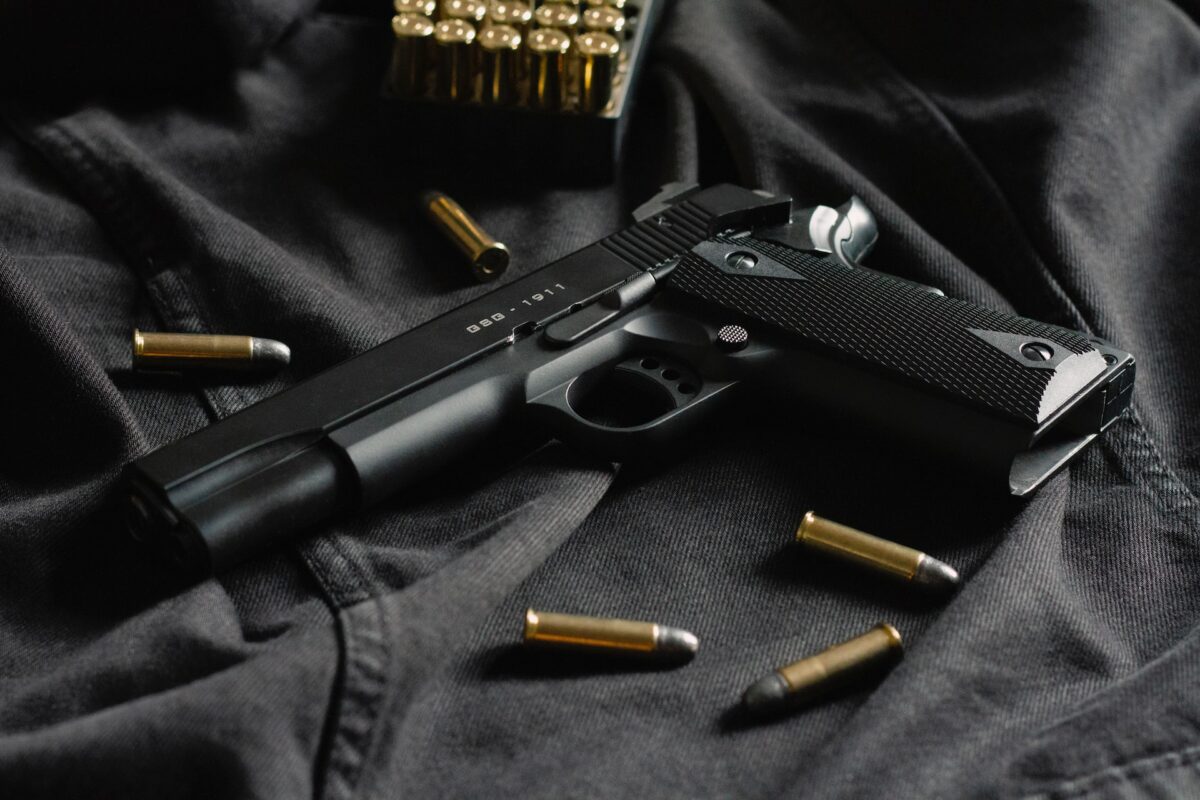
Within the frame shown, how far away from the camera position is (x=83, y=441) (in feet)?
4.60

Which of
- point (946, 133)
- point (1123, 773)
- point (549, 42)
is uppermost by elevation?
point (549, 42)

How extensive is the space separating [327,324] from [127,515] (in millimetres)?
389

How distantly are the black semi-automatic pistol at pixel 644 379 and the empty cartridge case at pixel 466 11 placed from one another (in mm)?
504

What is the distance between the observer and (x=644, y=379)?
4.90 ft

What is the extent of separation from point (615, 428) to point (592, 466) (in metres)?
0.05

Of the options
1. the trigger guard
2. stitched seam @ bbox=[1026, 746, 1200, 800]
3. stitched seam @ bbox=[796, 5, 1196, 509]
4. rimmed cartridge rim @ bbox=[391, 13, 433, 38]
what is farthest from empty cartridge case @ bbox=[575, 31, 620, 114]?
stitched seam @ bbox=[1026, 746, 1200, 800]

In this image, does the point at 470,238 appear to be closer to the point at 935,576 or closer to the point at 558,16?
the point at 558,16

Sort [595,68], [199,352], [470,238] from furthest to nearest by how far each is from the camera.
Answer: [595,68] < [470,238] < [199,352]

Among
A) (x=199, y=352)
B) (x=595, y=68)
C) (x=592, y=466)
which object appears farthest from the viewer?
(x=595, y=68)

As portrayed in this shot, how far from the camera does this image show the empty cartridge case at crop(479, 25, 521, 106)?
1876mm

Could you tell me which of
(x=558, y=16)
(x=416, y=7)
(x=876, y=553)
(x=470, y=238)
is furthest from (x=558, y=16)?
(x=876, y=553)

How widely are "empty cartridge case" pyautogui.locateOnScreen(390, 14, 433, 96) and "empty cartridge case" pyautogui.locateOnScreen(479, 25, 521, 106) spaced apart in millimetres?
90

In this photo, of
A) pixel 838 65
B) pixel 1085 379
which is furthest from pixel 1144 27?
pixel 1085 379

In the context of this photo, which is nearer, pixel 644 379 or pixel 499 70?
pixel 644 379
